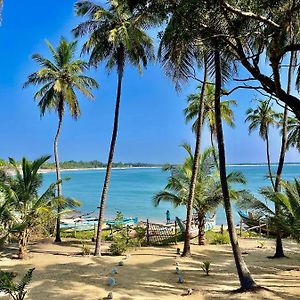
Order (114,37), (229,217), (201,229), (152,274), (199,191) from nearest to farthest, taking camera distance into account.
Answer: (229,217)
(152,274)
(114,37)
(201,229)
(199,191)

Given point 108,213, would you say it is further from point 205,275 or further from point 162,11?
point 162,11

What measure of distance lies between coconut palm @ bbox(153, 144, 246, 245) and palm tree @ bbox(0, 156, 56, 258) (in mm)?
5981

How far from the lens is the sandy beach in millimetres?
8875

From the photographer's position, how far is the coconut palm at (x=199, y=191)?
18516mm

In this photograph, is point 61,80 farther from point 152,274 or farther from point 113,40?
point 152,274

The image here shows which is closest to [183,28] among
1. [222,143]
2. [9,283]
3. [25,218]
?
[222,143]

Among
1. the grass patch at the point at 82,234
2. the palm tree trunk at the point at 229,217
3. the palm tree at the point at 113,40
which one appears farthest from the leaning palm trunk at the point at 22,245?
the palm tree trunk at the point at 229,217

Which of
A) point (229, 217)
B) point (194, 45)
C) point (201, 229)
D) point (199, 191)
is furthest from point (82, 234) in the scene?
point (194, 45)

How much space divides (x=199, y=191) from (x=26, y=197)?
831 centimetres

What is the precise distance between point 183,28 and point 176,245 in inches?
465

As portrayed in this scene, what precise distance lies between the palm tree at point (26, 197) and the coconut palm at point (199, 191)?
598 centimetres

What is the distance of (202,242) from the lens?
1798cm

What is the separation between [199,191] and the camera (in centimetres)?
1864

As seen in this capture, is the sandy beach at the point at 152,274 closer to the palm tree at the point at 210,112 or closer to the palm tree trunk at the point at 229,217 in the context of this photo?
the palm tree trunk at the point at 229,217
